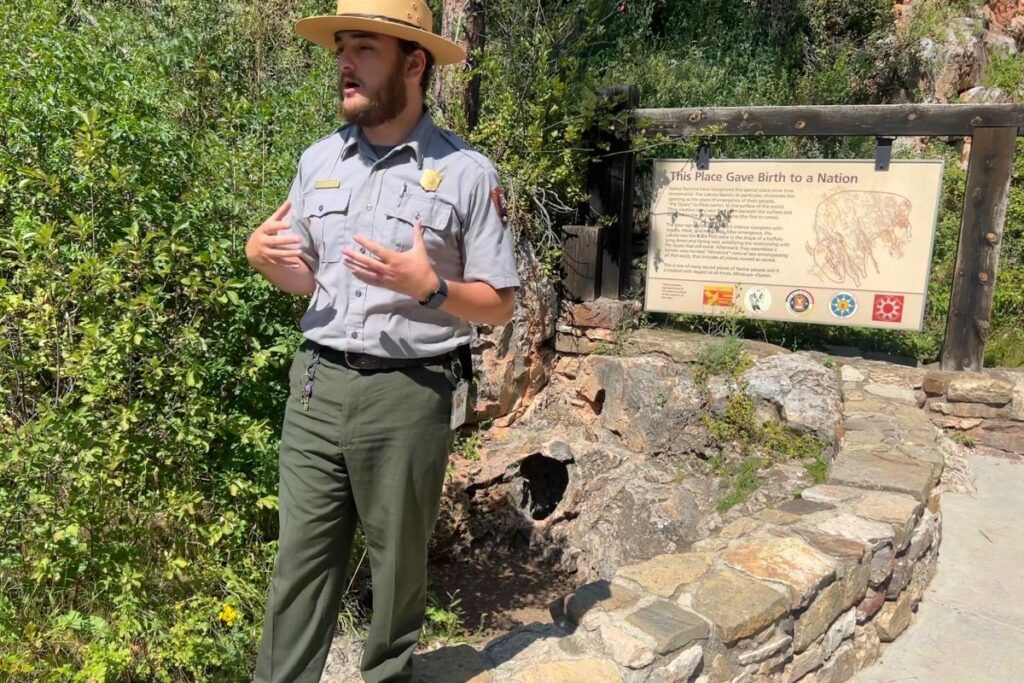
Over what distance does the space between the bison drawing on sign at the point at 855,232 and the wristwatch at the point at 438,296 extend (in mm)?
4226

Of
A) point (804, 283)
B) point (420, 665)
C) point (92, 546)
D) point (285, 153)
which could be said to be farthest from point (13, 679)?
point (804, 283)

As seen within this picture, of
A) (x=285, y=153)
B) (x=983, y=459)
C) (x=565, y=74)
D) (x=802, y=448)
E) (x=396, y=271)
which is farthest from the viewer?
(x=565, y=74)

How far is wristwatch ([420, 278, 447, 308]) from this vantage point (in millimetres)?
1899

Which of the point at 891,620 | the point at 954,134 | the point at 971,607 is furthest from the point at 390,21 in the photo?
the point at 954,134

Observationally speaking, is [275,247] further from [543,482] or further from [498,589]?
[543,482]

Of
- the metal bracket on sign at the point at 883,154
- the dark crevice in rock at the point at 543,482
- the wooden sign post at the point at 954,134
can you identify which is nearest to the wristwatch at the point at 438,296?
the dark crevice in rock at the point at 543,482

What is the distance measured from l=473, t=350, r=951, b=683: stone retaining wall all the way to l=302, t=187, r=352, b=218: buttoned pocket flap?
1.46m

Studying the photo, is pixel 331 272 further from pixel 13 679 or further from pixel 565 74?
Answer: pixel 565 74

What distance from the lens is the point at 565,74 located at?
19.4 ft

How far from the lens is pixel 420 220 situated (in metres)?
2.03

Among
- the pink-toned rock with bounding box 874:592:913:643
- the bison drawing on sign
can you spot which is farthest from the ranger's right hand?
the bison drawing on sign

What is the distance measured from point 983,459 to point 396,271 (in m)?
5.01

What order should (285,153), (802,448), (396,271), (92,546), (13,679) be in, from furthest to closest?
1. (802,448)
2. (285,153)
3. (92,546)
4. (13,679)
5. (396,271)

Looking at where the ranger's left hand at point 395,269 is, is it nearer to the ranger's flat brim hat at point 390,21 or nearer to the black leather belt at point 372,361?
the black leather belt at point 372,361
